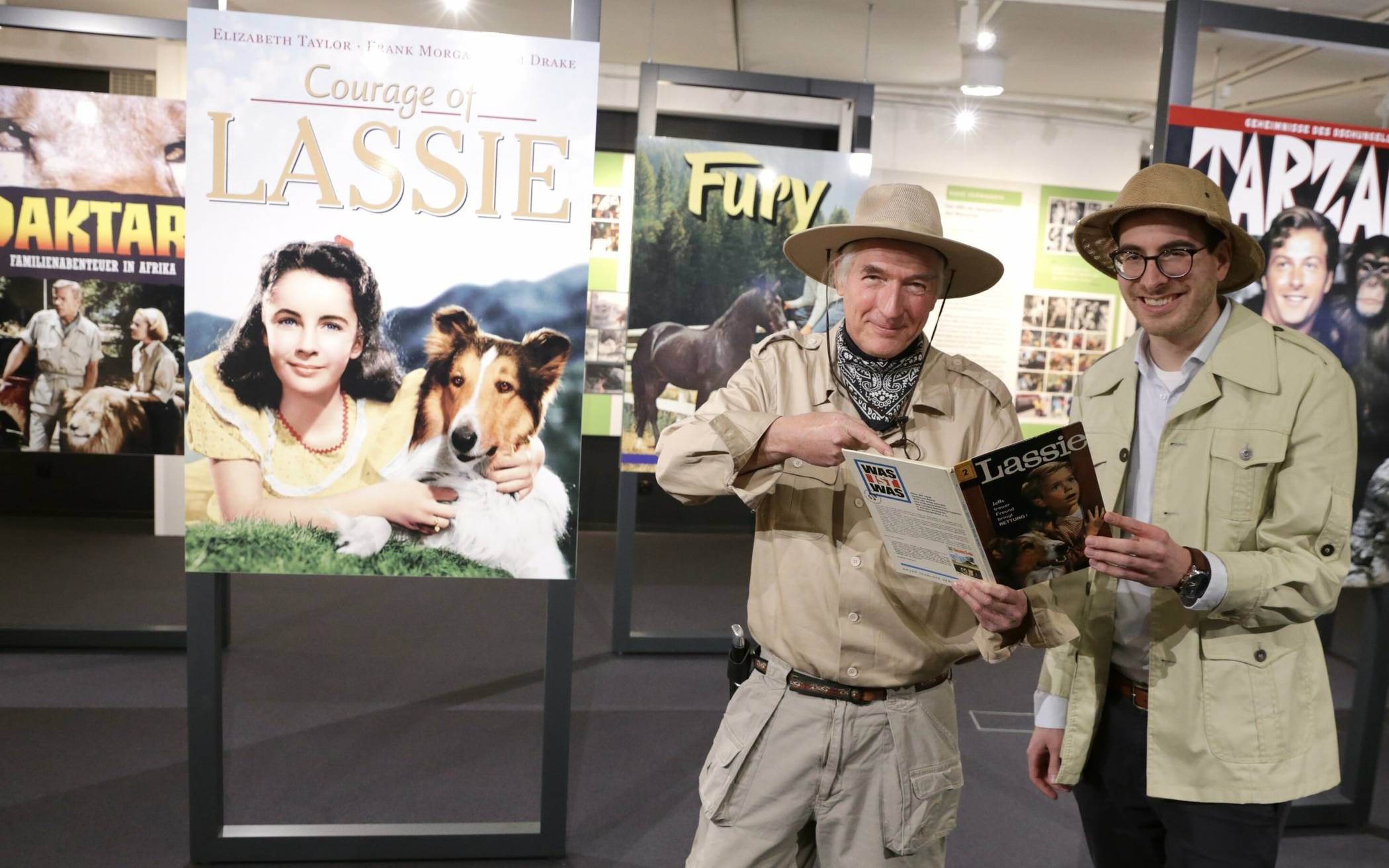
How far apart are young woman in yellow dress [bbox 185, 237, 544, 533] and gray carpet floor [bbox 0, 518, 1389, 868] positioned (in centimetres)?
123

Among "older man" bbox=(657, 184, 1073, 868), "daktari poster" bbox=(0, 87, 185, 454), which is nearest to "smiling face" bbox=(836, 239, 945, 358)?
"older man" bbox=(657, 184, 1073, 868)

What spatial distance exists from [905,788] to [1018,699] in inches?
123

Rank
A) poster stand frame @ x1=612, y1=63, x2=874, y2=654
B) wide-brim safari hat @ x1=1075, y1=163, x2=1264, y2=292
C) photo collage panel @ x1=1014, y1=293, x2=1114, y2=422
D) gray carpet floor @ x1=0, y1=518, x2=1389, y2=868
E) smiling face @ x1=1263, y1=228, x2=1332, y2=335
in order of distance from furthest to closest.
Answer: photo collage panel @ x1=1014, y1=293, x2=1114, y2=422 < poster stand frame @ x1=612, y1=63, x2=874, y2=654 < gray carpet floor @ x1=0, y1=518, x2=1389, y2=868 < smiling face @ x1=1263, y1=228, x2=1332, y2=335 < wide-brim safari hat @ x1=1075, y1=163, x2=1264, y2=292

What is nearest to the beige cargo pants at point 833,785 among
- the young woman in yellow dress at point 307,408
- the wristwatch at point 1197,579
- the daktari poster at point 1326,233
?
the wristwatch at point 1197,579

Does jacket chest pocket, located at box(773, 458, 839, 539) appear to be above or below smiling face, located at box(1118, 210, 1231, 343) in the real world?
below

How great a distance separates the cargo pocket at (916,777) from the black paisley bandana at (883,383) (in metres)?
0.50

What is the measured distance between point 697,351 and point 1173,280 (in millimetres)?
3024

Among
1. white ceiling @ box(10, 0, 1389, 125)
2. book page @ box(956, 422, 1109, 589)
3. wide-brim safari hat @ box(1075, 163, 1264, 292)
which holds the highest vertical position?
white ceiling @ box(10, 0, 1389, 125)

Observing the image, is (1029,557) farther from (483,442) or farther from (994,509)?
(483,442)

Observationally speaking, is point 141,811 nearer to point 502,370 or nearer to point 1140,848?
point 502,370

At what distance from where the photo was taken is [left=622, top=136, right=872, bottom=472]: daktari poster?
4.50 m

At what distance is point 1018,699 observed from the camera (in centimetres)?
441

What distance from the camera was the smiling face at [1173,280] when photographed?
5.55 feet

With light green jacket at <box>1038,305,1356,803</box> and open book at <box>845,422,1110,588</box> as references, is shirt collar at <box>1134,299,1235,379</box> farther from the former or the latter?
open book at <box>845,422,1110,588</box>
